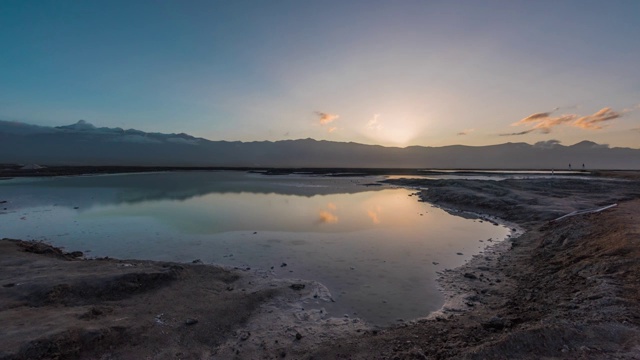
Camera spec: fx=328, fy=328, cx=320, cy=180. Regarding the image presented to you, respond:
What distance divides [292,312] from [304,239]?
29.1ft

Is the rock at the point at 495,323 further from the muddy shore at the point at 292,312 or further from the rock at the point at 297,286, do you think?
the rock at the point at 297,286

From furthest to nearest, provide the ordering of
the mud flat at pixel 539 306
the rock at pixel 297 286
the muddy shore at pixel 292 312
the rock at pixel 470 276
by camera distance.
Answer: the rock at pixel 470 276, the rock at pixel 297 286, the muddy shore at pixel 292 312, the mud flat at pixel 539 306

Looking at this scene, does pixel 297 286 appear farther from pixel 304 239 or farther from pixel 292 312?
pixel 304 239

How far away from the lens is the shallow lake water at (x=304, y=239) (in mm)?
11297

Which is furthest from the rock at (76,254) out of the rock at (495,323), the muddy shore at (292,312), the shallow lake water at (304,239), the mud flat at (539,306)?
the rock at (495,323)

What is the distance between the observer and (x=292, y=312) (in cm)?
938

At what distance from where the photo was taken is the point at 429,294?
1073cm

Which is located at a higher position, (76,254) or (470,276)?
(470,276)

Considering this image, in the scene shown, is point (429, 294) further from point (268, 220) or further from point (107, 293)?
point (268, 220)

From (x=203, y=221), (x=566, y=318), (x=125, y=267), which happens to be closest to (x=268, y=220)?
(x=203, y=221)

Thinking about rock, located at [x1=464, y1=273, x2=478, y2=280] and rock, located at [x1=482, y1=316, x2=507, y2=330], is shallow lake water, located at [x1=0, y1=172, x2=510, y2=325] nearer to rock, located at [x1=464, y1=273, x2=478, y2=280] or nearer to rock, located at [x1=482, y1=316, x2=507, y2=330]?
rock, located at [x1=464, y1=273, x2=478, y2=280]

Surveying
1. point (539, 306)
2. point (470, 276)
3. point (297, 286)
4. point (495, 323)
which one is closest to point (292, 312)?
point (297, 286)

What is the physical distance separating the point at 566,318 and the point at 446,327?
255cm

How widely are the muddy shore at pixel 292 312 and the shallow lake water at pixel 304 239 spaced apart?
1081 mm
